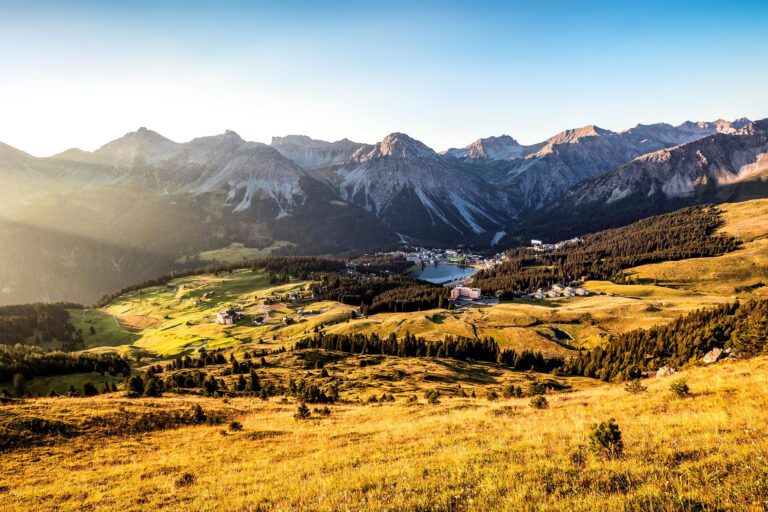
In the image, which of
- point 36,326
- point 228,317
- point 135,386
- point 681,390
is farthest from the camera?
point 228,317

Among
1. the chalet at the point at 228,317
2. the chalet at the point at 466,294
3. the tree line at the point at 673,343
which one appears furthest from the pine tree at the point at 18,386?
the chalet at the point at 466,294

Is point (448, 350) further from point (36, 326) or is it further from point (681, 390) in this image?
point (36, 326)

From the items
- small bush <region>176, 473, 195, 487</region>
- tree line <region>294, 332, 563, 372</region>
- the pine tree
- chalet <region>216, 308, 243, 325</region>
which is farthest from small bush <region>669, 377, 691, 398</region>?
chalet <region>216, 308, 243, 325</region>

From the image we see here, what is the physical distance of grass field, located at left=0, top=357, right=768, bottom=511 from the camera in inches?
428

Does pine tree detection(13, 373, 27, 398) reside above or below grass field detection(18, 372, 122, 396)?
above

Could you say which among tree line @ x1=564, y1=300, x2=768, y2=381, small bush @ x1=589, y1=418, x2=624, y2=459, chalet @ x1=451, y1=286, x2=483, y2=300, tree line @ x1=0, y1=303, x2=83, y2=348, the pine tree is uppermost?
small bush @ x1=589, y1=418, x2=624, y2=459

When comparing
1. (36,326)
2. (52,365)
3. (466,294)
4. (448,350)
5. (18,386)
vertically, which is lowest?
(466,294)

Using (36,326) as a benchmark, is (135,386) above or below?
above

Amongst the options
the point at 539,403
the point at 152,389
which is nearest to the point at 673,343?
the point at 539,403

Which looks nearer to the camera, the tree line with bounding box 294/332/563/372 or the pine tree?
the pine tree

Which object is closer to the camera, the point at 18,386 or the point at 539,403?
the point at 539,403

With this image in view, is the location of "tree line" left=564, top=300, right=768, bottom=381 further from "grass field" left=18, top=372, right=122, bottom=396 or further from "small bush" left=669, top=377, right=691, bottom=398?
"grass field" left=18, top=372, right=122, bottom=396

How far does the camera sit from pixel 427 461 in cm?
1639

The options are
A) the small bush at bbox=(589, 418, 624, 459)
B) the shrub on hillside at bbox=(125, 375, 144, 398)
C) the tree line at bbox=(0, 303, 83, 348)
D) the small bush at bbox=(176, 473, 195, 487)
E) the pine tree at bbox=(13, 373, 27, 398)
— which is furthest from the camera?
the tree line at bbox=(0, 303, 83, 348)
